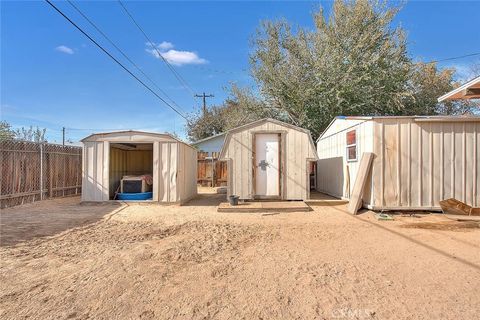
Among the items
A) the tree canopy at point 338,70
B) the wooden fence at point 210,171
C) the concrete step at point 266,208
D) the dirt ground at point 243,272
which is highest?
the tree canopy at point 338,70

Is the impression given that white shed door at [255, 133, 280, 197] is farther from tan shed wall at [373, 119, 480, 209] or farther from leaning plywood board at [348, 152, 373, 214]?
tan shed wall at [373, 119, 480, 209]

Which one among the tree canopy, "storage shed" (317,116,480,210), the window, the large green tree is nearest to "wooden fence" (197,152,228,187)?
the tree canopy

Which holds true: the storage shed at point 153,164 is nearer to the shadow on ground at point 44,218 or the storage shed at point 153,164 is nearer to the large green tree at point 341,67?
the shadow on ground at point 44,218

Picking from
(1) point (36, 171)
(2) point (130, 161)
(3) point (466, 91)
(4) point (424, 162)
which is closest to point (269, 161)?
(4) point (424, 162)

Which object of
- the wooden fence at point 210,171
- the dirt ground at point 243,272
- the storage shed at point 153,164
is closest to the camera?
the dirt ground at point 243,272

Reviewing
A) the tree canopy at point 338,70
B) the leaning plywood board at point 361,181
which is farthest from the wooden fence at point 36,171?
the tree canopy at point 338,70

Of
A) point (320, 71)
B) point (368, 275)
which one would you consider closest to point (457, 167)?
point (368, 275)

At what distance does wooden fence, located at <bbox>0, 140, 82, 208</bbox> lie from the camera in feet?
29.8

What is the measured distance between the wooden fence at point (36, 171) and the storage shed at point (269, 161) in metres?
5.96

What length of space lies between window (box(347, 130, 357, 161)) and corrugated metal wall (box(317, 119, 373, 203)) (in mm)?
127

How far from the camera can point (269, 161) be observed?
10.3 metres

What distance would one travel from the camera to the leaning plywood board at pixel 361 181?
26.9 feet

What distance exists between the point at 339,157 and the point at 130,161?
28.9 feet

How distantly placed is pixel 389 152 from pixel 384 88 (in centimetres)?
997
